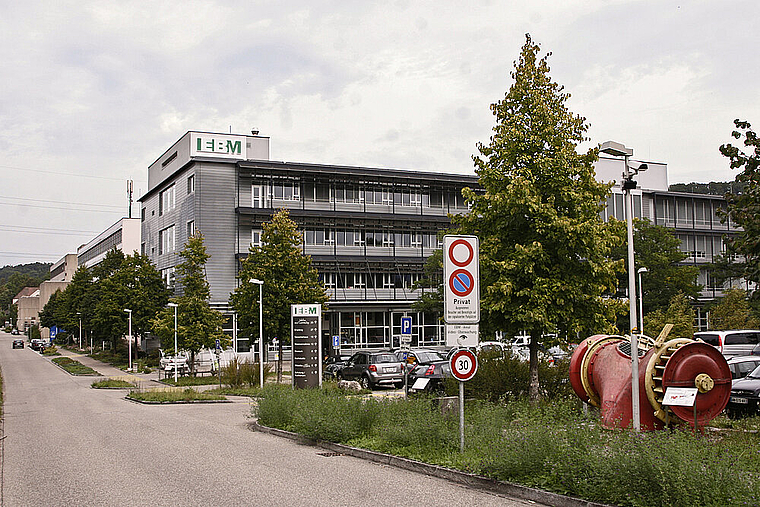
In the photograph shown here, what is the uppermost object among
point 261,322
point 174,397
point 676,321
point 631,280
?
point 631,280

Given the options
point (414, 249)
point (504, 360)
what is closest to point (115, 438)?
point (504, 360)

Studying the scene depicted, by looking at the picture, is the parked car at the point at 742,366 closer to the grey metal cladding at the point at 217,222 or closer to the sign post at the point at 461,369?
the sign post at the point at 461,369

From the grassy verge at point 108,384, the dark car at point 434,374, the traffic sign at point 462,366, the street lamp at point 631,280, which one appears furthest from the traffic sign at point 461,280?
the grassy verge at point 108,384

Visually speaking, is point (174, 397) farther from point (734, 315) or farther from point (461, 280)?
point (734, 315)

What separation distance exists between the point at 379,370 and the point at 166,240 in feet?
140

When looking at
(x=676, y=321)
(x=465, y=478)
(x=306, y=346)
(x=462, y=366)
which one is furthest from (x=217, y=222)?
(x=465, y=478)

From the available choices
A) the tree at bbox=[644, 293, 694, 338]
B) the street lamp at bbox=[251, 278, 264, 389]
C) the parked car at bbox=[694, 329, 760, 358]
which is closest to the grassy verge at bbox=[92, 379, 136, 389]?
the street lamp at bbox=[251, 278, 264, 389]

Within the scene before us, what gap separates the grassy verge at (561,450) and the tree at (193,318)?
30.0 meters

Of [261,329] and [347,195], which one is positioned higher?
[347,195]

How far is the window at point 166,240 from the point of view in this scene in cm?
6712

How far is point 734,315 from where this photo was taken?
48562 mm

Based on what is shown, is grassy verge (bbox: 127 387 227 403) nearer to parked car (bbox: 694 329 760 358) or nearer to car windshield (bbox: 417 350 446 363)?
car windshield (bbox: 417 350 446 363)

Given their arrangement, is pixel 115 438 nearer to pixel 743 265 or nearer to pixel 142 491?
pixel 142 491

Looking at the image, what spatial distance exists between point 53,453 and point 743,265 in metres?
13.8
